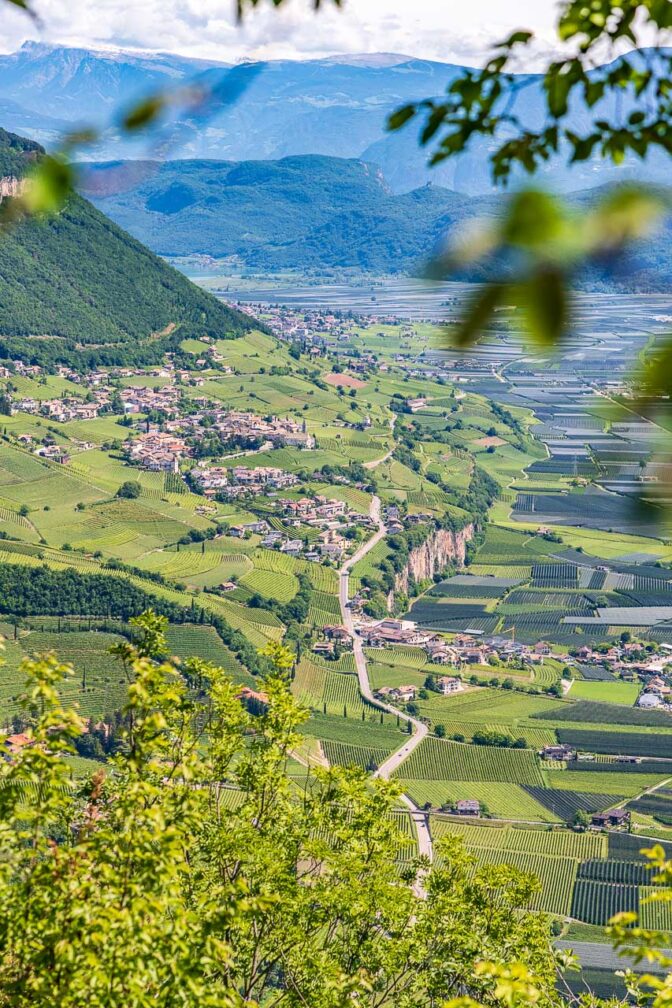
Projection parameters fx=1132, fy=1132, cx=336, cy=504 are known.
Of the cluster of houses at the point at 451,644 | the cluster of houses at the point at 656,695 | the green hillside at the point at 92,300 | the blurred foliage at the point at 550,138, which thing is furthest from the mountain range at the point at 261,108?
the cluster of houses at the point at 656,695

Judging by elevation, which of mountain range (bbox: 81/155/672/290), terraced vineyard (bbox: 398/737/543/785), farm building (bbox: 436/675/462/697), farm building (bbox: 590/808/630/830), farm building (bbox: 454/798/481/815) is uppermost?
farm building (bbox: 590/808/630/830)

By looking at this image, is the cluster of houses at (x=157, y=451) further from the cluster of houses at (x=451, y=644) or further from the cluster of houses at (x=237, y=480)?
the cluster of houses at (x=451, y=644)

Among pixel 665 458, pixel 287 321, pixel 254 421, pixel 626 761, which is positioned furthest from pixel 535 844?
pixel 287 321

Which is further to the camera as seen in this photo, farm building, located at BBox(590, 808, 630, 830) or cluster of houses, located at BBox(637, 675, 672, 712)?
cluster of houses, located at BBox(637, 675, 672, 712)

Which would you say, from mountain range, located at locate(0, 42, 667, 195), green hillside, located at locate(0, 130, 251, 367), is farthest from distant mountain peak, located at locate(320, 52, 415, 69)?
green hillside, located at locate(0, 130, 251, 367)

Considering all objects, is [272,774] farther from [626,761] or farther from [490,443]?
[490,443]

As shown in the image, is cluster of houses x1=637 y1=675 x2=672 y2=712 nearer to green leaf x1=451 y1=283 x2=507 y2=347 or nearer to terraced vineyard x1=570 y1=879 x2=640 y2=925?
terraced vineyard x1=570 y1=879 x2=640 y2=925

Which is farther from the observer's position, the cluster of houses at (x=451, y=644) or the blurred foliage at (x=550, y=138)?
the cluster of houses at (x=451, y=644)

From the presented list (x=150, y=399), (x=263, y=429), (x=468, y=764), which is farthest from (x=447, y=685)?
(x=150, y=399)
